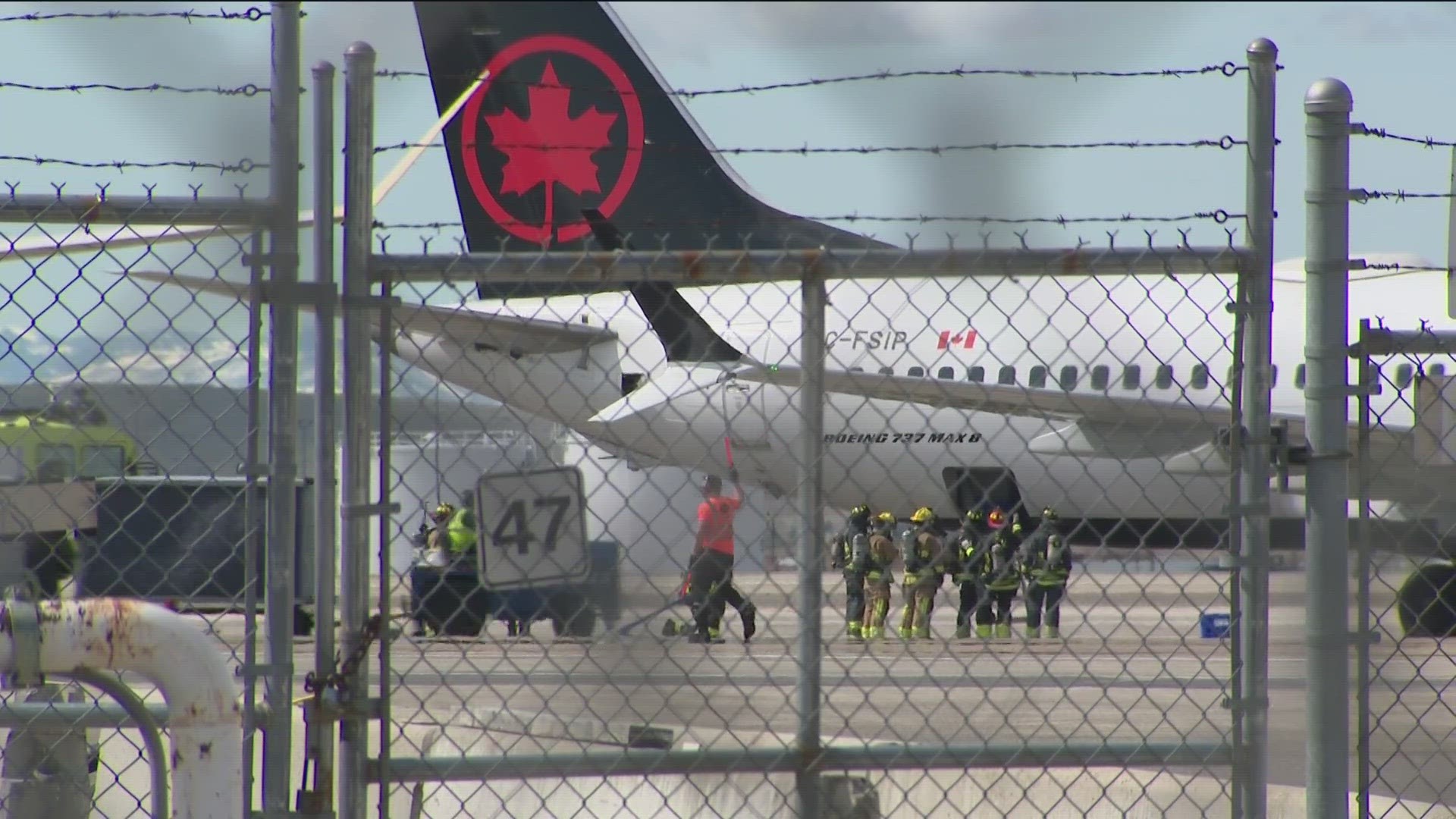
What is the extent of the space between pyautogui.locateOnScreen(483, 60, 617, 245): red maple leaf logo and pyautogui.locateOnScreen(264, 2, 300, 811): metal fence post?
1177 centimetres

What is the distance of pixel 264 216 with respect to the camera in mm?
3193

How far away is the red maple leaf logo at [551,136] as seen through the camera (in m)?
15.5

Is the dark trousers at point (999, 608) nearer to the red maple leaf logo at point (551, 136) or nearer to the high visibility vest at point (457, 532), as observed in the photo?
the high visibility vest at point (457, 532)

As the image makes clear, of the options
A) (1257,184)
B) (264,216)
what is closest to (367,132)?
(264,216)

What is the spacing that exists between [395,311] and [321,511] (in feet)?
1.55

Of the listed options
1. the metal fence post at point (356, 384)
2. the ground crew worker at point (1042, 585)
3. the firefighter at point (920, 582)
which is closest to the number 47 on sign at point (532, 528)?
the metal fence post at point (356, 384)

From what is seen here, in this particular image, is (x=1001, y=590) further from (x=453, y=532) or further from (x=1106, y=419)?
(x=453, y=532)

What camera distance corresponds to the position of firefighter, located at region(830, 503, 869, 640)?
11617 millimetres

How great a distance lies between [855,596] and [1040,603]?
1.92 meters

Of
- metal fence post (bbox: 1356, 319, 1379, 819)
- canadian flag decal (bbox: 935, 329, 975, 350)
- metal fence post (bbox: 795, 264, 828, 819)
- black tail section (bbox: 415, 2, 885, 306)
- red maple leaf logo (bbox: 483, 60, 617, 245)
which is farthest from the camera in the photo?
canadian flag decal (bbox: 935, 329, 975, 350)

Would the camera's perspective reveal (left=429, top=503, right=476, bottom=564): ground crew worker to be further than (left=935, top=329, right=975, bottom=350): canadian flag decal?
No

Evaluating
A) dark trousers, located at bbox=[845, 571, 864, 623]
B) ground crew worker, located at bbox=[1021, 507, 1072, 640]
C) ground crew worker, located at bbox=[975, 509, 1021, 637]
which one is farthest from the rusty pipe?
dark trousers, located at bbox=[845, 571, 864, 623]

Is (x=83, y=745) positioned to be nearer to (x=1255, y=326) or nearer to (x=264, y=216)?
(x=264, y=216)

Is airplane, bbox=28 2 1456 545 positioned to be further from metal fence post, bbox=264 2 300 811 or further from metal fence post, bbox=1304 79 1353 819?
metal fence post, bbox=264 2 300 811
